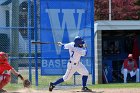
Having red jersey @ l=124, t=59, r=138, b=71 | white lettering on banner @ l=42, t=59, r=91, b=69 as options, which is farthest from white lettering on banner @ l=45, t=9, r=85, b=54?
red jersey @ l=124, t=59, r=138, b=71

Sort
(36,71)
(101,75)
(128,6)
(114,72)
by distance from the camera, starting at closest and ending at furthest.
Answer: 1. (36,71)
2. (101,75)
3. (114,72)
4. (128,6)

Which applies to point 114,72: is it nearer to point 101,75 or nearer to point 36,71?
point 101,75

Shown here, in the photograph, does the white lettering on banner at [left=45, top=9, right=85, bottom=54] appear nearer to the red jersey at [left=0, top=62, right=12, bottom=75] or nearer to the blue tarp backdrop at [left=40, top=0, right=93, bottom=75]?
A: the blue tarp backdrop at [left=40, top=0, right=93, bottom=75]

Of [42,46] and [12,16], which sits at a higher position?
[12,16]

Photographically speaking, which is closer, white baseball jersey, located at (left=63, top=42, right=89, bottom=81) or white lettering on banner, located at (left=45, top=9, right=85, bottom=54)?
white baseball jersey, located at (left=63, top=42, right=89, bottom=81)

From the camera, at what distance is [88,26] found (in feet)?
59.3

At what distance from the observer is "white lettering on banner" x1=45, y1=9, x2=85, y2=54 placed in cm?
1795

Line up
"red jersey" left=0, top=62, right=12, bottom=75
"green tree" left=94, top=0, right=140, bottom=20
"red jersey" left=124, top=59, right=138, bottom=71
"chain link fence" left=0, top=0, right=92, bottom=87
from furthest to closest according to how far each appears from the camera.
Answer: "green tree" left=94, top=0, right=140, bottom=20 < "red jersey" left=124, top=59, right=138, bottom=71 < "chain link fence" left=0, top=0, right=92, bottom=87 < "red jersey" left=0, top=62, right=12, bottom=75

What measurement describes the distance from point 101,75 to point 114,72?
2.53m

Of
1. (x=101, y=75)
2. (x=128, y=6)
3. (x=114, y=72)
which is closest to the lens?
(x=101, y=75)

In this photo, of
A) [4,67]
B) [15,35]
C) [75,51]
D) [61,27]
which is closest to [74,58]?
[75,51]

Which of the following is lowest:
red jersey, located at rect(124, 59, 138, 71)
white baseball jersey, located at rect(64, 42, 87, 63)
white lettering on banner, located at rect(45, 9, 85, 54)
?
red jersey, located at rect(124, 59, 138, 71)

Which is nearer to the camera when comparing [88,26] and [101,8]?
[88,26]

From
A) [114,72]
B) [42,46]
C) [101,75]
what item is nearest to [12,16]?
[42,46]
